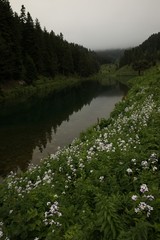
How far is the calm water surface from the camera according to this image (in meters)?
18.3

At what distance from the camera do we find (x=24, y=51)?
72312mm

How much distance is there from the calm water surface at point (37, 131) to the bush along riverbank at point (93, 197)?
698cm

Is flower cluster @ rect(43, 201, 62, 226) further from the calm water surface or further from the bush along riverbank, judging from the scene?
the calm water surface

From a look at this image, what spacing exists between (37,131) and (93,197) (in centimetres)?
1818

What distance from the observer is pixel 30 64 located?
2539 inches

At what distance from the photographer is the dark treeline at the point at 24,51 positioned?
56459 millimetres

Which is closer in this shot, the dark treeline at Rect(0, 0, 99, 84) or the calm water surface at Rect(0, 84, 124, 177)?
the calm water surface at Rect(0, 84, 124, 177)

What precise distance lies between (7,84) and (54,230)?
51317 millimetres

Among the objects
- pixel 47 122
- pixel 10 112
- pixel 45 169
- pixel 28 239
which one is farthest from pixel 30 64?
pixel 28 239

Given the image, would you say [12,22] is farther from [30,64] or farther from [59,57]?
[59,57]

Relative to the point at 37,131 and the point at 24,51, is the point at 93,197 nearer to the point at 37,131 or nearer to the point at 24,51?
the point at 37,131

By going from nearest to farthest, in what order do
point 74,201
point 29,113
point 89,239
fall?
point 89,239
point 74,201
point 29,113

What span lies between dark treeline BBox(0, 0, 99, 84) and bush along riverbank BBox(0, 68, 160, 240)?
149ft

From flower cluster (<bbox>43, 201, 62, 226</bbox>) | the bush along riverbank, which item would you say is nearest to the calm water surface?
the bush along riverbank
